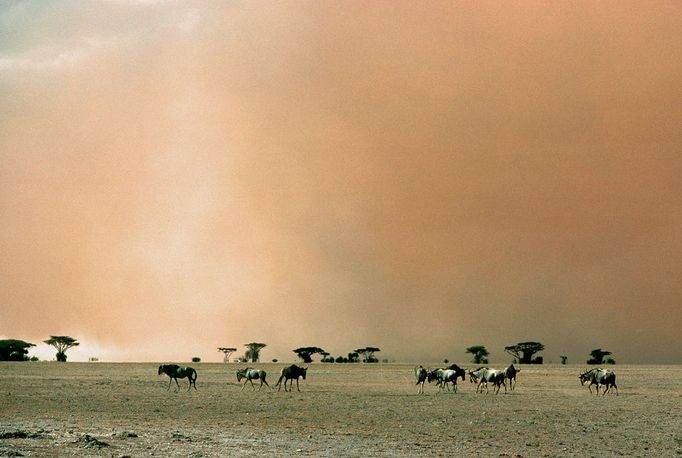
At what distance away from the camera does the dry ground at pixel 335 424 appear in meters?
20.3

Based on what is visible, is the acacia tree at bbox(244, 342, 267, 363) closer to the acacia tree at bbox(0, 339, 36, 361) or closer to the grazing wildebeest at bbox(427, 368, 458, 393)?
the acacia tree at bbox(0, 339, 36, 361)

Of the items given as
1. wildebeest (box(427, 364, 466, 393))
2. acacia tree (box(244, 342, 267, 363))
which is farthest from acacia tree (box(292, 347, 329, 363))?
wildebeest (box(427, 364, 466, 393))

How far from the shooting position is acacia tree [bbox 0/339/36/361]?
459 feet

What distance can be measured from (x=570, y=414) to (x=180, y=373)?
27.7 metres

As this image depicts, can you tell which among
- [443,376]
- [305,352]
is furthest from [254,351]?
[443,376]

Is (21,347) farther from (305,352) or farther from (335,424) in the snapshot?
(335,424)

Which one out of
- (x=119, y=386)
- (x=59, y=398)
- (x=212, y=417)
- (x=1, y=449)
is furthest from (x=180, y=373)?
(x=1, y=449)

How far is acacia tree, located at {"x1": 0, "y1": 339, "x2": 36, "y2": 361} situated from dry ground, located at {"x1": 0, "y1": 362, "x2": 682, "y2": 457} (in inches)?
4101

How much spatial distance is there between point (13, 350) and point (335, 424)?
130584 millimetres

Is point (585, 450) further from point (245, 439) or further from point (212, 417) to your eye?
point (212, 417)

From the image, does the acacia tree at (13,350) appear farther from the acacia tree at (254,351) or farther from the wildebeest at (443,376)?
the wildebeest at (443,376)

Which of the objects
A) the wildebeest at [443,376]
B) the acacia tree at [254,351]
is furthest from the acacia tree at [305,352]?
the wildebeest at [443,376]

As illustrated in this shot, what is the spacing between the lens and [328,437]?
23016mm

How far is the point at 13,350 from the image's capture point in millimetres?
142125
